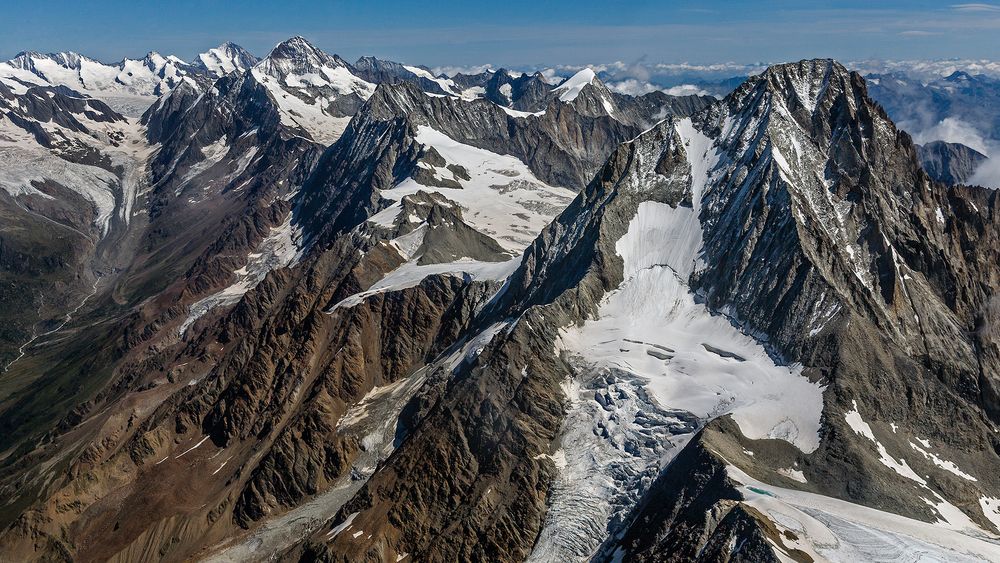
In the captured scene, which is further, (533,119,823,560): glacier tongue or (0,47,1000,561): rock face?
(533,119,823,560): glacier tongue

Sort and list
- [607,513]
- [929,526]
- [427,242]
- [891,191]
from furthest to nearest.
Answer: [427,242] < [891,191] < [607,513] < [929,526]

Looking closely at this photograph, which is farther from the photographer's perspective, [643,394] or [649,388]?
[649,388]

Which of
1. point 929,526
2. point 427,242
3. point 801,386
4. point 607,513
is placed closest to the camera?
point 929,526

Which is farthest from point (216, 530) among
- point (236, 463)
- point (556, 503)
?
point (556, 503)

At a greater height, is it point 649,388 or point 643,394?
A: point 649,388

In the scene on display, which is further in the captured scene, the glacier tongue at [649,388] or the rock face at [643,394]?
the glacier tongue at [649,388]

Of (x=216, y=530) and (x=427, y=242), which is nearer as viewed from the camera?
(x=216, y=530)

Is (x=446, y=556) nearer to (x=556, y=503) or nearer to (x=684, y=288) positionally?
(x=556, y=503)

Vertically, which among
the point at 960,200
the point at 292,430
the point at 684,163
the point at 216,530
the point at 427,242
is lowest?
the point at 216,530
